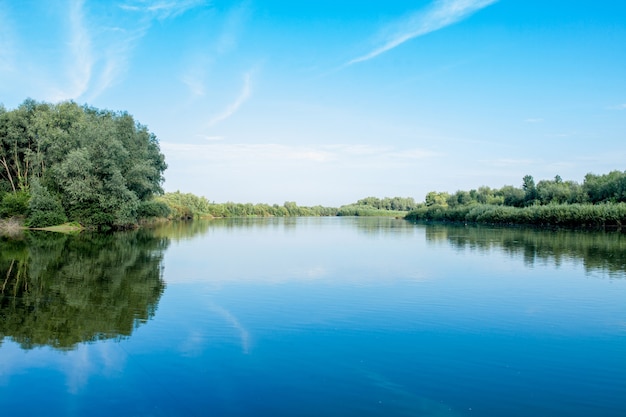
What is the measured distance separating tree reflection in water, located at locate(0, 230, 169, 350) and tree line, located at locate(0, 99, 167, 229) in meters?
22.5

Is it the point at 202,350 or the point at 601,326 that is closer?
the point at 202,350

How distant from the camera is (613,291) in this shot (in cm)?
1698

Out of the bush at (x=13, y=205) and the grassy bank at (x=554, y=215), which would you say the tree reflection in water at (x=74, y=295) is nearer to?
the bush at (x=13, y=205)

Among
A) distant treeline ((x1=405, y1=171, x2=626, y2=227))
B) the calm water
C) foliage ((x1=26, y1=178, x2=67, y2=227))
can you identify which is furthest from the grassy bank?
foliage ((x1=26, y1=178, x2=67, y2=227))

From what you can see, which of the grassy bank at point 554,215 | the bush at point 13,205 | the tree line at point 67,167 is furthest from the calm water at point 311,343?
the grassy bank at point 554,215

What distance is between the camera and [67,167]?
47.9m

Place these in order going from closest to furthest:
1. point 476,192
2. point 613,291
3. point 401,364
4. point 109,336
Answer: point 401,364, point 109,336, point 613,291, point 476,192

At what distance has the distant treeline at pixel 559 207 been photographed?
236 ft

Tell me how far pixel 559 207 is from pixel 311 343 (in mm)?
78994

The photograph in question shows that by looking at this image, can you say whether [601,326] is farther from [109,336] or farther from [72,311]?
[72,311]

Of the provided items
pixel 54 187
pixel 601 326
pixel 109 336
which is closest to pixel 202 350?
pixel 109 336

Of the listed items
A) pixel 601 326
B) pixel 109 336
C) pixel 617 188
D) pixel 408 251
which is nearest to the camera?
pixel 109 336

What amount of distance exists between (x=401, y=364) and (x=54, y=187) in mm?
55345

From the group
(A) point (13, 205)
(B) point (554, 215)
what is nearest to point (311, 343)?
(A) point (13, 205)
